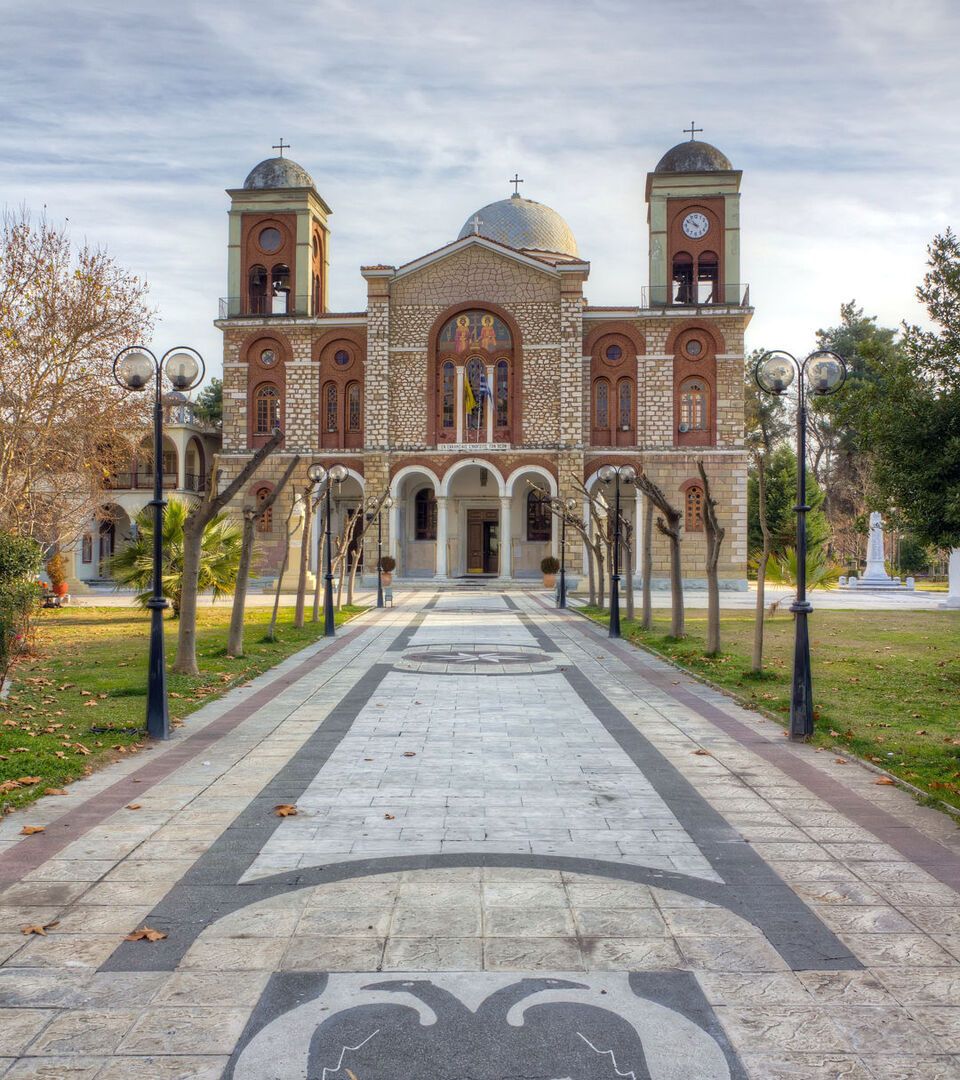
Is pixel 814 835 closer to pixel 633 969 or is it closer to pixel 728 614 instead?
pixel 633 969

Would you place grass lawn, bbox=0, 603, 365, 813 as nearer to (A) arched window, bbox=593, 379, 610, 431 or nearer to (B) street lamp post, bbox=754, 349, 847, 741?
(B) street lamp post, bbox=754, 349, 847, 741

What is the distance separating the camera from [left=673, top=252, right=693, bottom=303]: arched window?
44.1m

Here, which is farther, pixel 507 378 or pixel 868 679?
pixel 507 378

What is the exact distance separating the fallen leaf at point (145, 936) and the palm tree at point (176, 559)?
63.5 feet

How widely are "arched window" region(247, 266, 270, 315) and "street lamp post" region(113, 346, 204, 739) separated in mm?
36886

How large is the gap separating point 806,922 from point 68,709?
8.38 m

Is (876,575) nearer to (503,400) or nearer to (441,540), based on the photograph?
(503,400)

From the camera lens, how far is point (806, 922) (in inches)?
192

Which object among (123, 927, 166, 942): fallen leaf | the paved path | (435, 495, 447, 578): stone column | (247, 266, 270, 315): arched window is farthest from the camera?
(247, 266, 270, 315): arched window

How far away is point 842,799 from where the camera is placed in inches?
285

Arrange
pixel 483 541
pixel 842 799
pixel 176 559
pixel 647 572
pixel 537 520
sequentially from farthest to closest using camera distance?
pixel 483 541
pixel 537 520
pixel 176 559
pixel 647 572
pixel 842 799

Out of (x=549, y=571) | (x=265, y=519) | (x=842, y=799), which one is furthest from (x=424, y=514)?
(x=842, y=799)

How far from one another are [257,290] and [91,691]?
3650 centimetres

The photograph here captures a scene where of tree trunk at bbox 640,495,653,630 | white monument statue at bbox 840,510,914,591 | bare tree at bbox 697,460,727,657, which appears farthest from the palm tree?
white monument statue at bbox 840,510,914,591
